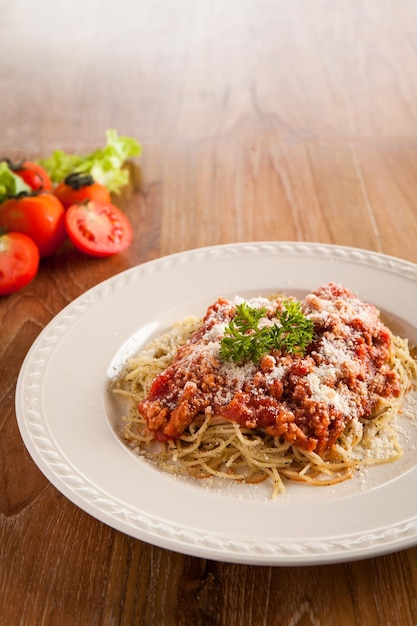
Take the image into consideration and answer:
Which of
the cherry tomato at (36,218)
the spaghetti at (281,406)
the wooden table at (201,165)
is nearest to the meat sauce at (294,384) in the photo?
the spaghetti at (281,406)

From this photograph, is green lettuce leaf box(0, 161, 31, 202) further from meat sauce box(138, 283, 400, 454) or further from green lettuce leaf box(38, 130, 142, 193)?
meat sauce box(138, 283, 400, 454)

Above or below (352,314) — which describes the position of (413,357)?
below

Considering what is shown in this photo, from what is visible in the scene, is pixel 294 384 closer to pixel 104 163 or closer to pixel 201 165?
pixel 104 163

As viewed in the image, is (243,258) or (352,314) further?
(243,258)

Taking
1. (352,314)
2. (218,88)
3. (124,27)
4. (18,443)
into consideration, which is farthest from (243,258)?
A: (124,27)

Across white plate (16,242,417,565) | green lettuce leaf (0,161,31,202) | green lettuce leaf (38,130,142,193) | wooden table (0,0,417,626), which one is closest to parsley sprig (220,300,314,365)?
white plate (16,242,417,565)

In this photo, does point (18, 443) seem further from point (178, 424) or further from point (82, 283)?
point (82, 283)

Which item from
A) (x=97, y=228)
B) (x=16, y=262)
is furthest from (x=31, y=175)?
(x=16, y=262)
